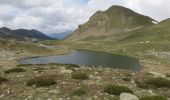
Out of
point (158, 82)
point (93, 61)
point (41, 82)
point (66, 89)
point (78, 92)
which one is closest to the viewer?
point (78, 92)

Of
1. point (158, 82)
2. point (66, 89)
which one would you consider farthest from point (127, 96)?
point (158, 82)

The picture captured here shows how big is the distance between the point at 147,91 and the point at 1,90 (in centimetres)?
934

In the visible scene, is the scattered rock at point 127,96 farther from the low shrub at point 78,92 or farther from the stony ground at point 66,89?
the low shrub at point 78,92

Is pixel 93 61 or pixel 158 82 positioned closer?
pixel 158 82

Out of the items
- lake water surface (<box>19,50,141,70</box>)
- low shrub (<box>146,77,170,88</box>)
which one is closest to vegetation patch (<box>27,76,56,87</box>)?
low shrub (<box>146,77,170,88</box>)

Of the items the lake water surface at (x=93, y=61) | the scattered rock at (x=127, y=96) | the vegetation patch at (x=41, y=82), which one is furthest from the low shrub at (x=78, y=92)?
the lake water surface at (x=93, y=61)

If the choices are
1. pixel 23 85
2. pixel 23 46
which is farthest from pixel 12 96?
pixel 23 46

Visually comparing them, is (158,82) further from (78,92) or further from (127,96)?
(78,92)

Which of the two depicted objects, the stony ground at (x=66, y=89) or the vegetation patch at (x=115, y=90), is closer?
the stony ground at (x=66, y=89)

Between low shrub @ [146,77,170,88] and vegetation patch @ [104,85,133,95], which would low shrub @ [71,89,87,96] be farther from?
low shrub @ [146,77,170,88]

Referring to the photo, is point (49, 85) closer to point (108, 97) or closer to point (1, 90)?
point (1, 90)

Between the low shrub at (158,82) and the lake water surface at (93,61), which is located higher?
the low shrub at (158,82)

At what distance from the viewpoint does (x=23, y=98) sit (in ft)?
63.0

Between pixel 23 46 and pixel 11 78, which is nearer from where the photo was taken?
pixel 11 78
